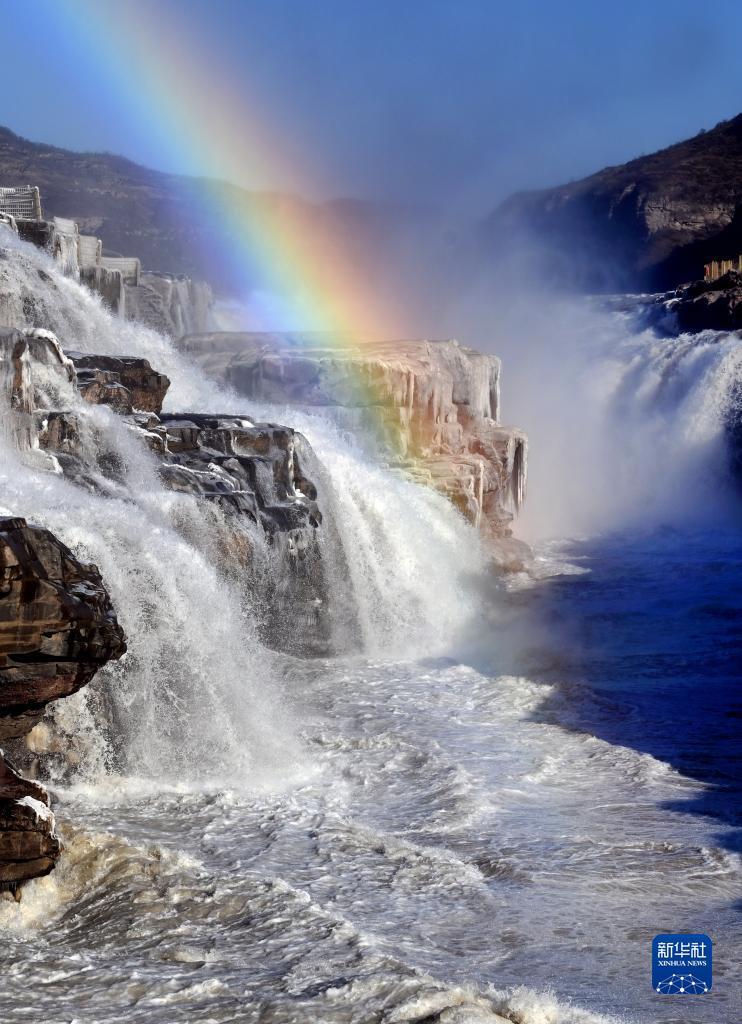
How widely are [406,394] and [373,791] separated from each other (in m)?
13.5

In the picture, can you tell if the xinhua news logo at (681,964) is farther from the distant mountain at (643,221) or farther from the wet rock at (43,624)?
the distant mountain at (643,221)

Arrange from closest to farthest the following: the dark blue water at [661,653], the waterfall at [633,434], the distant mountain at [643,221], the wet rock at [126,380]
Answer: the dark blue water at [661,653] → the wet rock at [126,380] → the waterfall at [633,434] → the distant mountain at [643,221]

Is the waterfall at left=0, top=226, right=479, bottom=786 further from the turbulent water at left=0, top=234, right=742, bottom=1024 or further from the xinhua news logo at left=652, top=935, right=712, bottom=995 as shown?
the xinhua news logo at left=652, top=935, right=712, bottom=995

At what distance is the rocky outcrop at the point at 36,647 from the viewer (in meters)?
7.57

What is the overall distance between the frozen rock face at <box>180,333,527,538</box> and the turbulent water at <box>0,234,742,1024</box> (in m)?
2.21

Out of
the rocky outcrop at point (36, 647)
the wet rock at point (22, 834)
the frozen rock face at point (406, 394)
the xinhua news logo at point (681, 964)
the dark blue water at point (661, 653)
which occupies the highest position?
the frozen rock face at point (406, 394)

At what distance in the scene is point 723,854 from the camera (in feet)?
30.1

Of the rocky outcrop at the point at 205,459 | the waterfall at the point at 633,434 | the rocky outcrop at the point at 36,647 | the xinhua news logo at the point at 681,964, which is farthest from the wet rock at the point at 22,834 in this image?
the waterfall at the point at 633,434

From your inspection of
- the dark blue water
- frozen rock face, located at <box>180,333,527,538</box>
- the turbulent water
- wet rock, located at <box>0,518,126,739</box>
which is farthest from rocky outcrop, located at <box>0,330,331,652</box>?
frozen rock face, located at <box>180,333,527,538</box>

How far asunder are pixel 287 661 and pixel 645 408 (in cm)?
2071

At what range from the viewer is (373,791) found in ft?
34.5

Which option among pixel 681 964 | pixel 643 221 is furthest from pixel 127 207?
pixel 681 964

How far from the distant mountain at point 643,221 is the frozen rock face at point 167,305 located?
36.8m

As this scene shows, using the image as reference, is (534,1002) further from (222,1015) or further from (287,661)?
(287,661)
